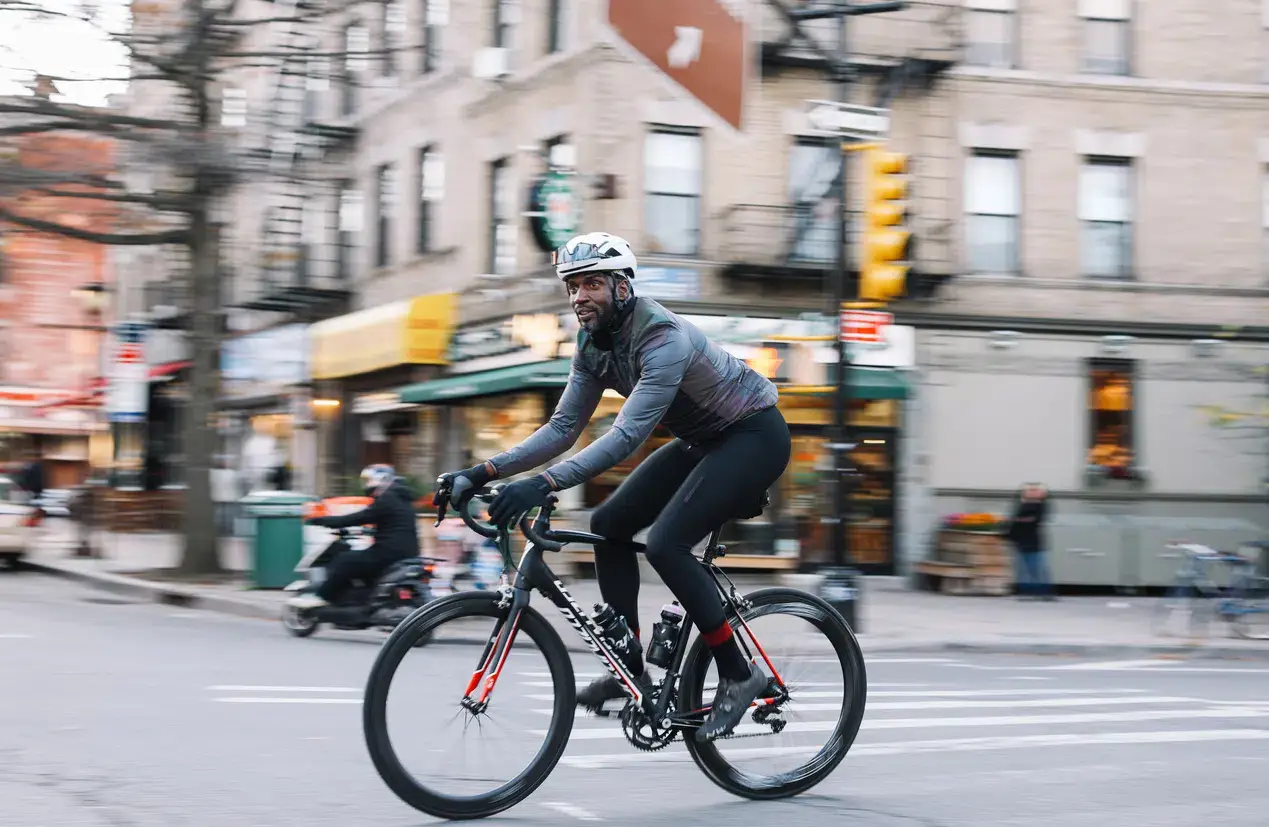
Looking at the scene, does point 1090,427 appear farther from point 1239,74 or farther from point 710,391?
point 710,391

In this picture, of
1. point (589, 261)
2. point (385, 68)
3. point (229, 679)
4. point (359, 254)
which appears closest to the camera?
point (589, 261)

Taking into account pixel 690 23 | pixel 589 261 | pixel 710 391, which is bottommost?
pixel 710 391

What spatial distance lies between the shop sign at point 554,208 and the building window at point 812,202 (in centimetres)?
324

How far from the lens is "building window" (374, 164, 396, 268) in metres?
29.1

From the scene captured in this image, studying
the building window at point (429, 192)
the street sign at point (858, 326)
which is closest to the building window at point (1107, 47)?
the building window at point (429, 192)

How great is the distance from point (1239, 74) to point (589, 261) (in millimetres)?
22341

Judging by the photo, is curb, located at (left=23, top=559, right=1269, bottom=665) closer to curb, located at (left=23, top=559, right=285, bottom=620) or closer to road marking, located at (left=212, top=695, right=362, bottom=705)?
curb, located at (left=23, top=559, right=285, bottom=620)

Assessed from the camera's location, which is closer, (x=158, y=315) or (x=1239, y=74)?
(x=1239, y=74)

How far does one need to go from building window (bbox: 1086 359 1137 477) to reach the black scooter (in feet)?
46.1

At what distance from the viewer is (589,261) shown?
5520 millimetres

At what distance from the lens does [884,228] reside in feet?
48.6

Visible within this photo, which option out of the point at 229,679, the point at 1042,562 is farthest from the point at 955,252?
the point at 229,679

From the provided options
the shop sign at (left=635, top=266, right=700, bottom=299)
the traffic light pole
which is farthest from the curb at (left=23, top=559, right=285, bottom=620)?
the shop sign at (left=635, top=266, right=700, bottom=299)

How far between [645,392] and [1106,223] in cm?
2103
